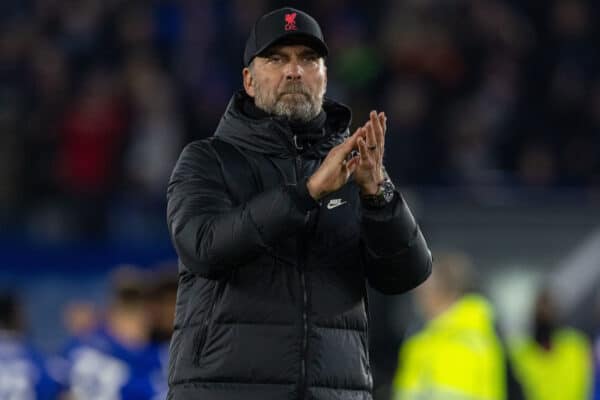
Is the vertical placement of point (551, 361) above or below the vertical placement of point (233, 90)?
below

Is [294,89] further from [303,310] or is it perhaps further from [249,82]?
[303,310]

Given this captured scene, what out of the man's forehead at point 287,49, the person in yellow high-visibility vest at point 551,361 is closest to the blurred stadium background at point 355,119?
the person in yellow high-visibility vest at point 551,361

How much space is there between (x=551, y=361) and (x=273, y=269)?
454 centimetres

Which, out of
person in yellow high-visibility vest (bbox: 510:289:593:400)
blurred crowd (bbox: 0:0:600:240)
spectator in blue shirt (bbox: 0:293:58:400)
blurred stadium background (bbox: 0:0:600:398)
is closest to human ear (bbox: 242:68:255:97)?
person in yellow high-visibility vest (bbox: 510:289:593:400)

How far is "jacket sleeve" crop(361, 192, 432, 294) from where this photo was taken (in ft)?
A: 13.4

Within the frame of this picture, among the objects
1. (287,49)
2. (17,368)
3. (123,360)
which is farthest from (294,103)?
(17,368)

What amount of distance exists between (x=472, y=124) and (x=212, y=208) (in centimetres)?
886

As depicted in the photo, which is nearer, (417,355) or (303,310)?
(303,310)

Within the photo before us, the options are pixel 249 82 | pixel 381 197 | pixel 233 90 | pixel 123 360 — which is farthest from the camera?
pixel 233 90

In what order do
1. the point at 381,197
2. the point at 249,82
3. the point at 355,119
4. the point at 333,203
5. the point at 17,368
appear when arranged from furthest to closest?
1. the point at 355,119
2. the point at 17,368
3. the point at 249,82
4. the point at 333,203
5. the point at 381,197

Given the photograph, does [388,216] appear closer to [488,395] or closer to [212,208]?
[212,208]

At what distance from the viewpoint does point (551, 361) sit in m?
8.38

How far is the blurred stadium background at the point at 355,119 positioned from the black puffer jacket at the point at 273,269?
6329 millimetres

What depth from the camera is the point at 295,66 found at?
4207 millimetres
